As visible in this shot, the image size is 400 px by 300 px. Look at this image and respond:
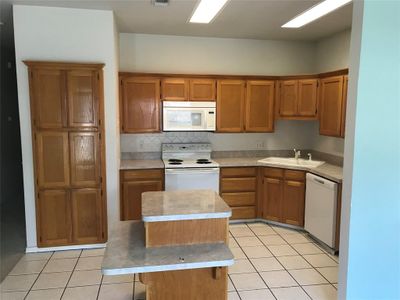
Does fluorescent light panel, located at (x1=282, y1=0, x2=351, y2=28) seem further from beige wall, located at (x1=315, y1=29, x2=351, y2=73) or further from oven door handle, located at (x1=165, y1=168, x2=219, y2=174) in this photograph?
oven door handle, located at (x1=165, y1=168, x2=219, y2=174)

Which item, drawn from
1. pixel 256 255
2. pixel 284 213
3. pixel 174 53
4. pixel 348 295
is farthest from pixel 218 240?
pixel 174 53

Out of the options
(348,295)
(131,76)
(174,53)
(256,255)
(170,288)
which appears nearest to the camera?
(170,288)

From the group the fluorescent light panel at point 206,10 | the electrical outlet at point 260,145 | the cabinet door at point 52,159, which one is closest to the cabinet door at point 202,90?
the fluorescent light panel at point 206,10

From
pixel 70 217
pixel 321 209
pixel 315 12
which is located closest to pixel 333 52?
pixel 315 12

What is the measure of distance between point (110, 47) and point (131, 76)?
77 centimetres

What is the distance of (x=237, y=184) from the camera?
4734mm

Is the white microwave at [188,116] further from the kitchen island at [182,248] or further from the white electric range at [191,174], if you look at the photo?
the kitchen island at [182,248]

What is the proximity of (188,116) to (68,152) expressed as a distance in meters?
1.74

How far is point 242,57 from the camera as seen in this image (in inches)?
204

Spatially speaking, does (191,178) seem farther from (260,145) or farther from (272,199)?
(260,145)

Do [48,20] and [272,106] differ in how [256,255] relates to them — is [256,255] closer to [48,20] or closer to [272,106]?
[272,106]

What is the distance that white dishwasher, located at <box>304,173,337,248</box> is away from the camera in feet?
12.4

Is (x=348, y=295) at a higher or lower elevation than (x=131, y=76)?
lower

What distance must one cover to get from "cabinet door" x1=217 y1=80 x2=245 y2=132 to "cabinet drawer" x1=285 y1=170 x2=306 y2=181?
3.19ft
